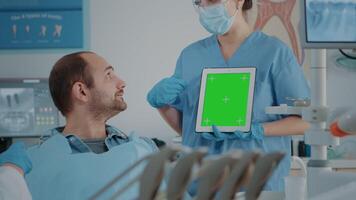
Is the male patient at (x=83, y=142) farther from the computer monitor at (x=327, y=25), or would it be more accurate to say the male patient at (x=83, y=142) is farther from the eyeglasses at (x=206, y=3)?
the computer monitor at (x=327, y=25)

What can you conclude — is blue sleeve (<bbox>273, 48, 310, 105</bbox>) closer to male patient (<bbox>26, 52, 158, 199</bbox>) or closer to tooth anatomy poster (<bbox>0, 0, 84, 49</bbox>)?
male patient (<bbox>26, 52, 158, 199</bbox>)

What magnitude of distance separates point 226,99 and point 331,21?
79 cm

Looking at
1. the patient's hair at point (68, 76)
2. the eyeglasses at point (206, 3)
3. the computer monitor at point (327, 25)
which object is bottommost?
the patient's hair at point (68, 76)

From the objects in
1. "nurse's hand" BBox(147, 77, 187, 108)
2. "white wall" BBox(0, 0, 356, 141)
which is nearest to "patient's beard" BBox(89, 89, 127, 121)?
"nurse's hand" BBox(147, 77, 187, 108)

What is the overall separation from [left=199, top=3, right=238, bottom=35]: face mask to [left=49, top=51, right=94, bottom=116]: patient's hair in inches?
21.4

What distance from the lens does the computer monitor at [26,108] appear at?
3.56 m

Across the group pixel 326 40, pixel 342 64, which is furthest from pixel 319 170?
pixel 342 64

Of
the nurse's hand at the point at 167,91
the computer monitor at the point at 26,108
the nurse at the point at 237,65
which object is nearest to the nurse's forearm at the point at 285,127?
the nurse at the point at 237,65

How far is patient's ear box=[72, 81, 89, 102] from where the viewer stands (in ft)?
6.59

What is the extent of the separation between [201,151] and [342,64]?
309 cm

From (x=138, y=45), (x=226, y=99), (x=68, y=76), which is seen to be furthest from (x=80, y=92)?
(x=138, y=45)

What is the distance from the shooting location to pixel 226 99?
197cm

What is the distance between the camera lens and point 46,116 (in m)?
3.61

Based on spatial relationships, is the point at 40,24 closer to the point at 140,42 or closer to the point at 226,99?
the point at 140,42
